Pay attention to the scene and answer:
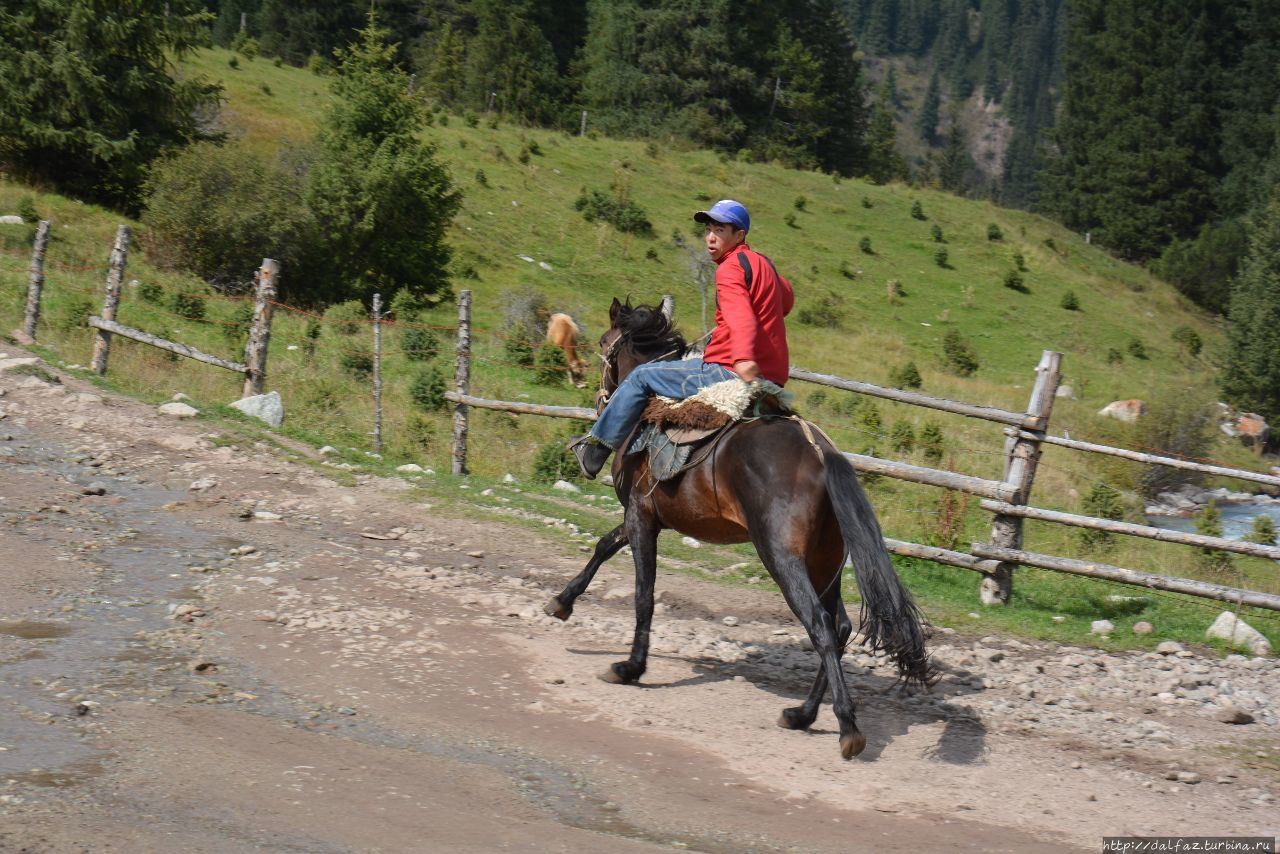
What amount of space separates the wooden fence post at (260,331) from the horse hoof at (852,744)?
31.9ft

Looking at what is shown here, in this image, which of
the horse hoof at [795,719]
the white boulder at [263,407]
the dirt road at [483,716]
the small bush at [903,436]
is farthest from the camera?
the small bush at [903,436]

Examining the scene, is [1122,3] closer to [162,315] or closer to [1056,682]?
[162,315]

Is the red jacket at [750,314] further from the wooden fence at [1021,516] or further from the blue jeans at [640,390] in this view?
the wooden fence at [1021,516]

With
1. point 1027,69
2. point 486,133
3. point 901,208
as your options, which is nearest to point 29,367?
→ point 486,133

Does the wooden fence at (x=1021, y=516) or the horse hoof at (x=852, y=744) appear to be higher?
the wooden fence at (x=1021, y=516)

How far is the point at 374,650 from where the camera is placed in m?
6.55

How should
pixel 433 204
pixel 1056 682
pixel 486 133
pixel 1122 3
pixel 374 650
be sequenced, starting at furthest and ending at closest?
pixel 1122 3
pixel 486 133
pixel 433 204
pixel 1056 682
pixel 374 650

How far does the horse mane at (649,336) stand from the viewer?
6.97 meters

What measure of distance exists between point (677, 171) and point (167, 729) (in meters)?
38.3

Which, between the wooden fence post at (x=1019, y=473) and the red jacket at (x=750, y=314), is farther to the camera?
the wooden fence post at (x=1019, y=473)

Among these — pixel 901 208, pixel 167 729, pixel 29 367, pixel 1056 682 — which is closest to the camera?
pixel 167 729

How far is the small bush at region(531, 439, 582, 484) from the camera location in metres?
13.1

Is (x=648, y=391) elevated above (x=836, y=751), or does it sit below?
above

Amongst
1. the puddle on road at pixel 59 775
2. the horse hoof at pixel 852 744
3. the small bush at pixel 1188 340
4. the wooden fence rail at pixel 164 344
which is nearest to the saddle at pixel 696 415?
the horse hoof at pixel 852 744
